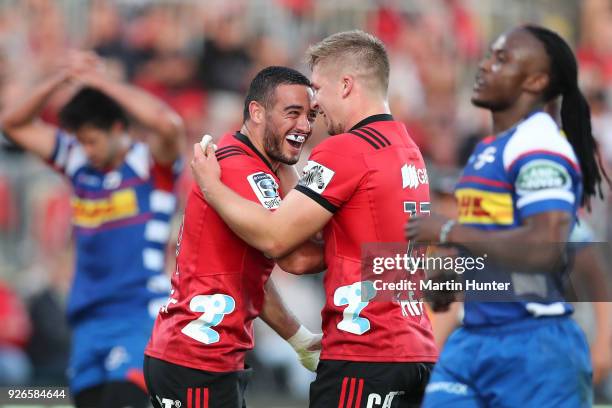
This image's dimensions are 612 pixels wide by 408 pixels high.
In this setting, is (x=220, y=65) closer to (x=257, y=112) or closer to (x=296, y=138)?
(x=257, y=112)

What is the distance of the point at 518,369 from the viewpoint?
5.20m

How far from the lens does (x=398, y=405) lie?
18.0 ft

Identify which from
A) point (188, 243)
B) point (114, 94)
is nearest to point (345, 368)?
point (188, 243)

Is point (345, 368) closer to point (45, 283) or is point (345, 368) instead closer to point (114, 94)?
point (114, 94)

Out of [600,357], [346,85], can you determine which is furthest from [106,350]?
[600,357]

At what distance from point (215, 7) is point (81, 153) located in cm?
586

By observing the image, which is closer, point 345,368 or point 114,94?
point 345,368

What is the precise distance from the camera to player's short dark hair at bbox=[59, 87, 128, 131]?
832 centimetres

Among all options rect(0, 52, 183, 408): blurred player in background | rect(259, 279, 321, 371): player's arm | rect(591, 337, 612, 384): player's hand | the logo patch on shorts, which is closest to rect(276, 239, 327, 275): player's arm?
the logo patch on shorts

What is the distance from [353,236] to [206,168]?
0.84 metres

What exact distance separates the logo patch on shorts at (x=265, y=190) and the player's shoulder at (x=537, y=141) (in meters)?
1.19

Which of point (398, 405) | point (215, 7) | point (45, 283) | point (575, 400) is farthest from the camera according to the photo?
point (215, 7)

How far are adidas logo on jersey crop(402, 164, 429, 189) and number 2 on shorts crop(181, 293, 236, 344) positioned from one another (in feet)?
3.65

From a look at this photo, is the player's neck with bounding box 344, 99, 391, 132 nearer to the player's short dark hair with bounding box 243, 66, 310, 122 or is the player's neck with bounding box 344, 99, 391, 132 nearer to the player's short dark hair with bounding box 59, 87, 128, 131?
the player's short dark hair with bounding box 243, 66, 310, 122
